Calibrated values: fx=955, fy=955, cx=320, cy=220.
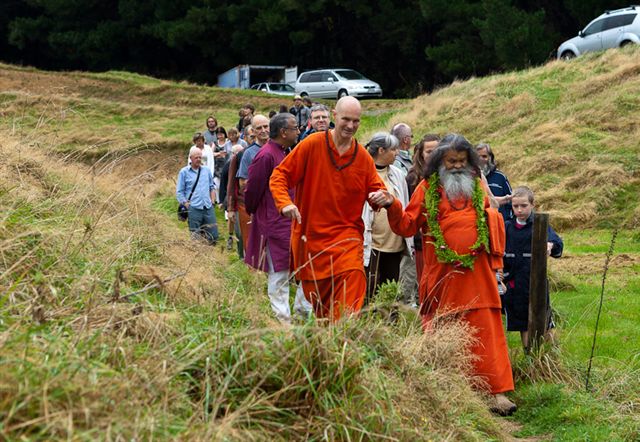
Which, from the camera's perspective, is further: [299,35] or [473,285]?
[299,35]

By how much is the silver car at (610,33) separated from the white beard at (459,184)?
77.7ft

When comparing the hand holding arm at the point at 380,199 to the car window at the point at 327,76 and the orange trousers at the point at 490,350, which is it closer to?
the orange trousers at the point at 490,350

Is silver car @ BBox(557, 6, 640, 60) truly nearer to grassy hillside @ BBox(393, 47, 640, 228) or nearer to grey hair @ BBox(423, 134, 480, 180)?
grassy hillside @ BBox(393, 47, 640, 228)

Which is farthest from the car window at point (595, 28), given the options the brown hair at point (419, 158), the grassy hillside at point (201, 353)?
the brown hair at point (419, 158)

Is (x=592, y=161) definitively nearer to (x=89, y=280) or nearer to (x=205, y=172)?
(x=205, y=172)

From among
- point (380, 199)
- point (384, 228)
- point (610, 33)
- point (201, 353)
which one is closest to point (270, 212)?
point (384, 228)

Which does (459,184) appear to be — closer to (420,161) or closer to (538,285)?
(538,285)

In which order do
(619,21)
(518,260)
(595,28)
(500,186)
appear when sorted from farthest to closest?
(595,28) < (619,21) < (500,186) < (518,260)

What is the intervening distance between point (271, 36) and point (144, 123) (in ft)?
55.5

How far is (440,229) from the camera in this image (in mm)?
7301

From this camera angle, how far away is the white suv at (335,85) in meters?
39.3

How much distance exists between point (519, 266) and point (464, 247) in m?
1.17

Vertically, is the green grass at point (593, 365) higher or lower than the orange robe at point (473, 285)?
lower

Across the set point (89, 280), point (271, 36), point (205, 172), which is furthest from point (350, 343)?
point (271, 36)
